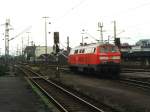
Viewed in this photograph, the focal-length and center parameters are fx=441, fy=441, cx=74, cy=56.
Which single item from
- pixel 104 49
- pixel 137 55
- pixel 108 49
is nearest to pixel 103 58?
pixel 104 49

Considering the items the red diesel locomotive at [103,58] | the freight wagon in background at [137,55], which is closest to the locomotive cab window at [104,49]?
the red diesel locomotive at [103,58]

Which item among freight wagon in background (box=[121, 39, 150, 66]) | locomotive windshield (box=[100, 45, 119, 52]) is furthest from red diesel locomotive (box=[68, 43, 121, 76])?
freight wagon in background (box=[121, 39, 150, 66])

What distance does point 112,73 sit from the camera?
36.6m

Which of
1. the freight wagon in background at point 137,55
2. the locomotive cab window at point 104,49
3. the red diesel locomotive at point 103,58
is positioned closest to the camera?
the red diesel locomotive at point 103,58

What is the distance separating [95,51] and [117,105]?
1954cm

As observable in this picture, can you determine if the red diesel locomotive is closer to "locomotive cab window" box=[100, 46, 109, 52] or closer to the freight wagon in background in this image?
"locomotive cab window" box=[100, 46, 109, 52]

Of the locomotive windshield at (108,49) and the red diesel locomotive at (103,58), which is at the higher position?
the locomotive windshield at (108,49)

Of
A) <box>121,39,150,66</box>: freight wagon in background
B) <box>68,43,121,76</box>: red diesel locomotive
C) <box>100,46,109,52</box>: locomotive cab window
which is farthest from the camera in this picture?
<box>121,39,150,66</box>: freight wagon in background

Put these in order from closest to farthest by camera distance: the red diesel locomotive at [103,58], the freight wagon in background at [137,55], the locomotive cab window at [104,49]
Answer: the red diesel locomotive at [103,58]
the locomotive cab window at [104,49]
the freight wagon in background at [137,55]

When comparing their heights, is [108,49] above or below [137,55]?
below

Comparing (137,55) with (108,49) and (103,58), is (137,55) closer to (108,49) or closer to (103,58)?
(108,49)

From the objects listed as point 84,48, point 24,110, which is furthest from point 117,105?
point 84,48

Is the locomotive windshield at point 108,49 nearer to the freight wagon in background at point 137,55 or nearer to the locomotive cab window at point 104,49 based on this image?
the locomotive cab window at point 104,49

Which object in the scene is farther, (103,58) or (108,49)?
(108,49)
